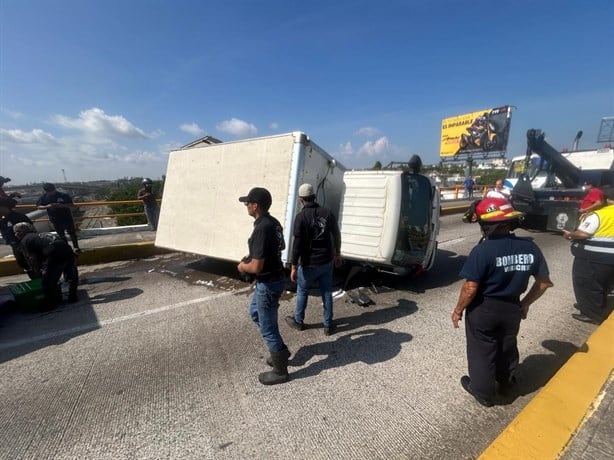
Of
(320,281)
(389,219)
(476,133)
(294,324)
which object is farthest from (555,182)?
(476,133)

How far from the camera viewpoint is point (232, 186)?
16.5ft

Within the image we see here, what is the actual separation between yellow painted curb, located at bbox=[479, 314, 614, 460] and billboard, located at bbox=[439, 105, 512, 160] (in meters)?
32.2

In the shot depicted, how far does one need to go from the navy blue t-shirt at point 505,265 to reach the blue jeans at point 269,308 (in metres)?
1.58

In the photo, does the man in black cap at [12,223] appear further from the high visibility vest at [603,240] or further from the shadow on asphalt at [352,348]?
the high visibility vest at [603,240]

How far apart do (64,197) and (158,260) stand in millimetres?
2695

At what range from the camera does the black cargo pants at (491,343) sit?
2154 mm

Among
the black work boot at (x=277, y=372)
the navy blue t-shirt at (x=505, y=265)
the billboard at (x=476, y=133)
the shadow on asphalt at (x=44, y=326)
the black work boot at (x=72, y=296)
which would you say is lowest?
the shadow on asphalt at (x=44, y=326)

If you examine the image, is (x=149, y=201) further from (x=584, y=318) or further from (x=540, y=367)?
(x=584, y=318)

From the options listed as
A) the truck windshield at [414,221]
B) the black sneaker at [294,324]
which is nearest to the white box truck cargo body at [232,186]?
the black sneaker at [294,324]

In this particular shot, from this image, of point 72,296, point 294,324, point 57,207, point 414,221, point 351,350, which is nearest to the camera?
point 351,350

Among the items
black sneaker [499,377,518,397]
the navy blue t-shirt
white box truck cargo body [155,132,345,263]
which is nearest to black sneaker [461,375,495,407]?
black sneaker [499,377,518,397]

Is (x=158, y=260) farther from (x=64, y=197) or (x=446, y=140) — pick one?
(x=446, y=140)

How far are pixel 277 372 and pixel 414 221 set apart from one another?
342 cm

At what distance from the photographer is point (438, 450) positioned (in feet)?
6.45
